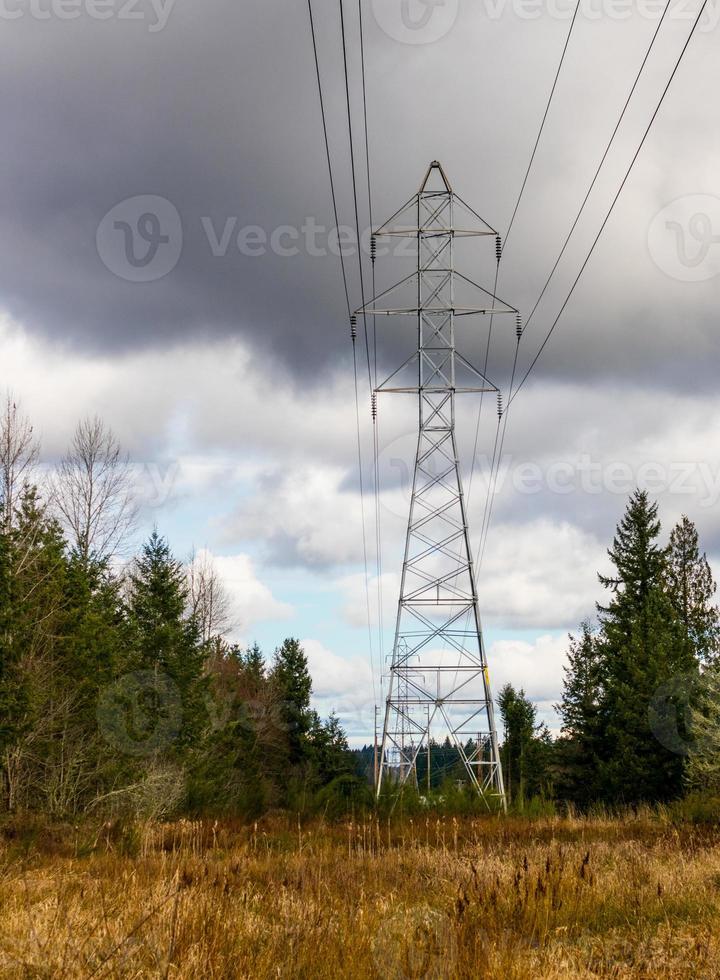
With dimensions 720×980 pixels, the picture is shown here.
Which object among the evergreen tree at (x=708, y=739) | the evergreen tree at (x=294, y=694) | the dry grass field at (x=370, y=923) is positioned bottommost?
the dry grass field at (x=370, y=923)

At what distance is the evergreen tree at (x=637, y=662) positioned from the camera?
44.9m

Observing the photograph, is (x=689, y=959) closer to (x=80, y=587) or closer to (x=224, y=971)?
(x=224, y=971)

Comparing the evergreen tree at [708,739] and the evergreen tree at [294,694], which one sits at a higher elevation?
the evergreen tree at [294,694]

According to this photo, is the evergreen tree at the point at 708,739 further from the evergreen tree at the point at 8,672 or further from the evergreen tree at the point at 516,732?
the evergreen tree at the point at 516,732

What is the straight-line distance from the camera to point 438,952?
569cm

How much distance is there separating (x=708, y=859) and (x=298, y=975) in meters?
7.81

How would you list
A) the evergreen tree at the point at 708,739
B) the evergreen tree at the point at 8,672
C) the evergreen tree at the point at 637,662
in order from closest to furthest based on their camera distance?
the evergreen tree at the point at 8,672, the evergreen tree at the point at 708,739, the evergreen tree at the point at 637,662

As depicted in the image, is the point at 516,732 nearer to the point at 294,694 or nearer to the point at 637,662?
the point at 294,694

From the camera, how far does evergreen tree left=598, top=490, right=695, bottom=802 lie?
147 ft

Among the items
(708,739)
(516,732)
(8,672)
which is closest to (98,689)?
(8,672)

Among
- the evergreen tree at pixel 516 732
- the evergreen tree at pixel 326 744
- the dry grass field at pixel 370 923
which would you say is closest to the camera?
the dry grass field at pixel 370 923

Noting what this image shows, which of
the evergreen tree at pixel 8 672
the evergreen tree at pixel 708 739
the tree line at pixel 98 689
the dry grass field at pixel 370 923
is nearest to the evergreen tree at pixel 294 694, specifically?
the tree line at pixel 98 689

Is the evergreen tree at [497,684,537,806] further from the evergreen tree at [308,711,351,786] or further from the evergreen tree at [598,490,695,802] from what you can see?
the evergreen tree at [598,490,695,802]

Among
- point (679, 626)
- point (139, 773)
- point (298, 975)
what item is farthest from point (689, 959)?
point (679, 626)
